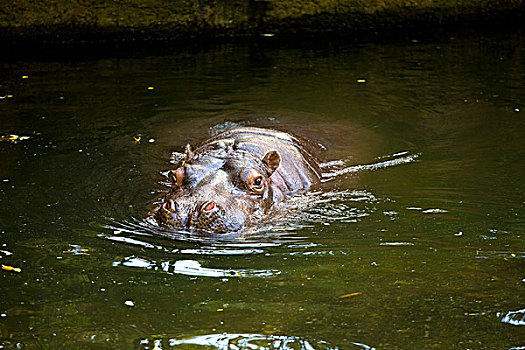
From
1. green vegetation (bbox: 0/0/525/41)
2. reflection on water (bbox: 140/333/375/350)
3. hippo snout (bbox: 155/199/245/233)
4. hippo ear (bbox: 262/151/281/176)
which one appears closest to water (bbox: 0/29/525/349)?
reflection on water (bbox: 140/333/375/350)

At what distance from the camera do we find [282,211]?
623cm

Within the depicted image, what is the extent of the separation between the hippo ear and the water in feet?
1.17

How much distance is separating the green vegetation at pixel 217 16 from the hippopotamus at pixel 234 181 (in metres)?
5.75

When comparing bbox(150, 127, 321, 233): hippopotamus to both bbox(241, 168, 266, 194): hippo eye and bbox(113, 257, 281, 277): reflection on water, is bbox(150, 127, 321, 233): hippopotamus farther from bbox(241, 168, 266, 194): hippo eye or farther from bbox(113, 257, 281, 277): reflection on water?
bbox(113, 257, 281, 277): reflection on water

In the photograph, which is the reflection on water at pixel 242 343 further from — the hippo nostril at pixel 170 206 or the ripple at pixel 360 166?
the ripple at pixel 360 166

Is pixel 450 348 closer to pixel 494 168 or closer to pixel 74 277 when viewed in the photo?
pixel 74 277

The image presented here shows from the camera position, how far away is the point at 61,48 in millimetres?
12414

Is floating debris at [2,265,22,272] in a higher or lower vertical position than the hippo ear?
lower

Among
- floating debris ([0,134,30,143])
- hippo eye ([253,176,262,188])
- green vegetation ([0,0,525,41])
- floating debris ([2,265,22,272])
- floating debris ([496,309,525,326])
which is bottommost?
floating debris ([2,265,22,272])

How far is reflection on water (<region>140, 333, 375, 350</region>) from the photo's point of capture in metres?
3.88

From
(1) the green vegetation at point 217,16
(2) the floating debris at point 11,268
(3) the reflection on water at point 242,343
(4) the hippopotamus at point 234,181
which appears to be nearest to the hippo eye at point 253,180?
(4) the hippopotamus at point 234,181

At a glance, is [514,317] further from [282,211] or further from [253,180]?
[253,180]

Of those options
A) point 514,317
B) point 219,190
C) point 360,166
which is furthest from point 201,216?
point 360,166

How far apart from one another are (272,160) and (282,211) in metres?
0.56
